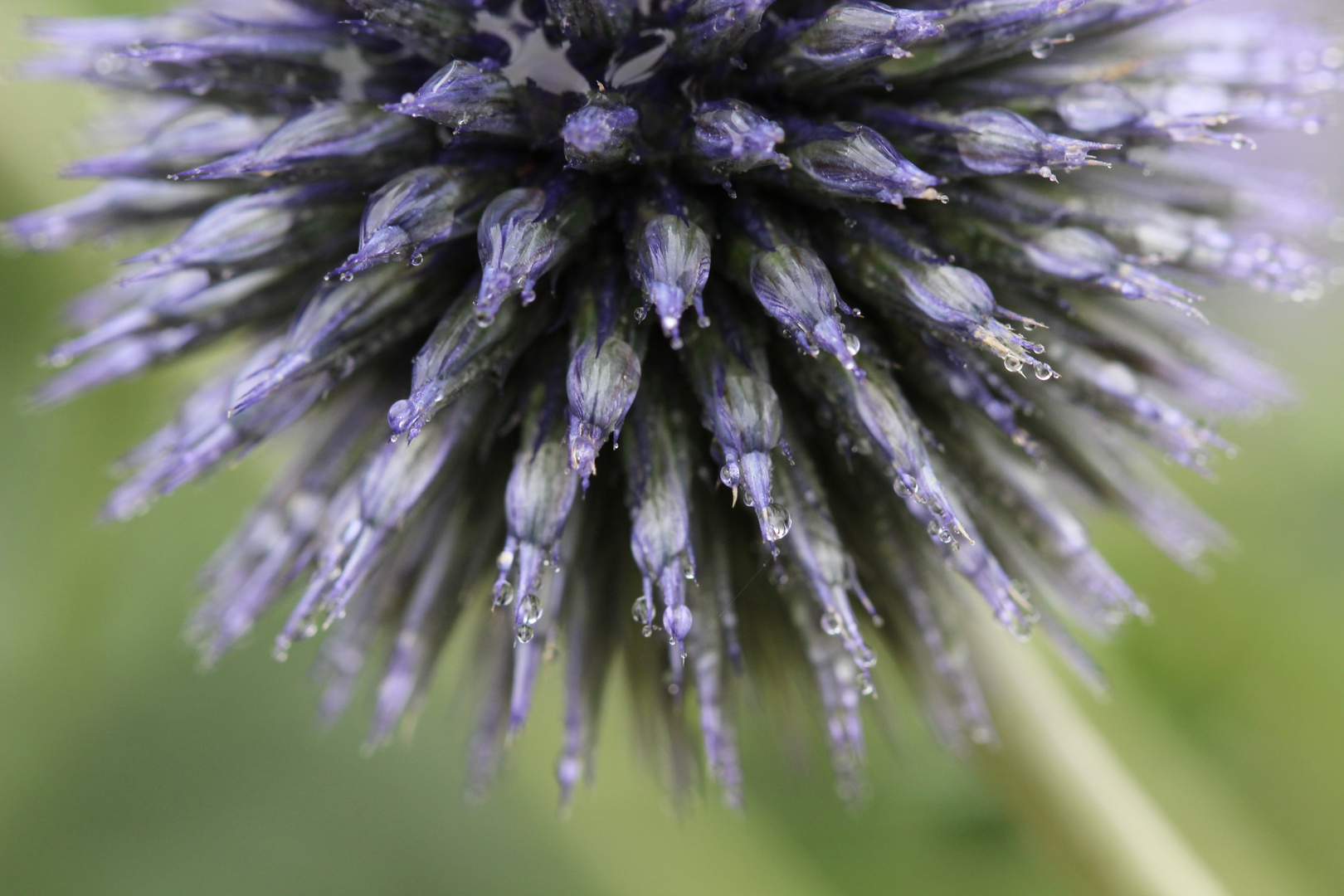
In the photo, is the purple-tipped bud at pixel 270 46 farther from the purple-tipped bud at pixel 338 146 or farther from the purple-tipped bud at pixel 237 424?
the purple-tipped bud at pixel 237 424

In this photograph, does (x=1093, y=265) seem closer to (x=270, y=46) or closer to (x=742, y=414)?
(x=742, y=414)

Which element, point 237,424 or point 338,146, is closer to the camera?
point 338,146

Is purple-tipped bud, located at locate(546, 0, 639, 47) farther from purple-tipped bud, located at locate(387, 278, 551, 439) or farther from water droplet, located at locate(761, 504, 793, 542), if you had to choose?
water droplet, located at locate(761, 504, 793, 542)

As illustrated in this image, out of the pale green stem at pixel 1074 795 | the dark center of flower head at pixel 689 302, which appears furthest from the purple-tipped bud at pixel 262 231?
the pale green stem at pixel 1074 795

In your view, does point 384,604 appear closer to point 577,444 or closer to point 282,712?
point 577,444

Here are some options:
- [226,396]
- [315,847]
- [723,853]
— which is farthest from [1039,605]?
[315,847]

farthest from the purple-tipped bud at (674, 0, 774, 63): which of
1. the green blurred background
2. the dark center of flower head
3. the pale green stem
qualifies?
the green blurred background

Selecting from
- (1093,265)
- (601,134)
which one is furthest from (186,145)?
(1093,265)
